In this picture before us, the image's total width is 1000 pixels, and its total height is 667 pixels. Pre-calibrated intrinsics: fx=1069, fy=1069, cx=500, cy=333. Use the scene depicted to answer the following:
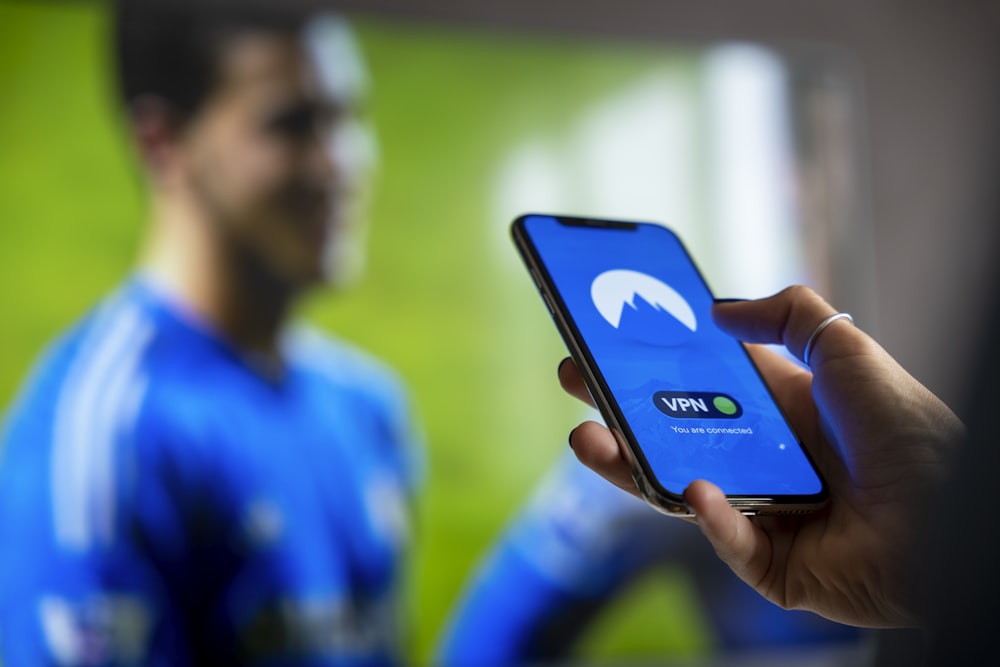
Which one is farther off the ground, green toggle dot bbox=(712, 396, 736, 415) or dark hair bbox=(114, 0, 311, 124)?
dark hair bbox=(114, 0, 311, 124)

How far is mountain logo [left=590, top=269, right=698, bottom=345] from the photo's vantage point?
0.81 m

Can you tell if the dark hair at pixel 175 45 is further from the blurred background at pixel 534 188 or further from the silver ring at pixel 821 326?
the silver ring at pixel 821 326

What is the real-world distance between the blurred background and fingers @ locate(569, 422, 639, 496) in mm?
1272

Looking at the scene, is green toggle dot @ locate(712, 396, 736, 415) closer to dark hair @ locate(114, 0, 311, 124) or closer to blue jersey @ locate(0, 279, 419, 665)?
blue jersey @ locate(0, 279, 419, 665)

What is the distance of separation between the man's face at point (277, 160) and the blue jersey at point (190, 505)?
0.52ft

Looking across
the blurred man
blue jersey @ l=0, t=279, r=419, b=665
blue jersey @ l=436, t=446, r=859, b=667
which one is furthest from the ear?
blue jersey @ l=436, t=446, r=859, b=667

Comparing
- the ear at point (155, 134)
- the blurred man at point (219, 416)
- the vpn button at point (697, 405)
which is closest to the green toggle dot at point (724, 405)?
the vpn button at point (697, 405)

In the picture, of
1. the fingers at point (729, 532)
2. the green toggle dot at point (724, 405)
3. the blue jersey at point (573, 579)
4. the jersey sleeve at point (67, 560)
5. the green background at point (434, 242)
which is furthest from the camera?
the blue jersey at point (573, 579)

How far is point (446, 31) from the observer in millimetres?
2104

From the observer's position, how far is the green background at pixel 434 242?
72.6 inches

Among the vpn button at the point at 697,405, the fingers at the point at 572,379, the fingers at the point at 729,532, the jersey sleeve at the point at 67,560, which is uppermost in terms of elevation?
the fingers at the point at 572,379

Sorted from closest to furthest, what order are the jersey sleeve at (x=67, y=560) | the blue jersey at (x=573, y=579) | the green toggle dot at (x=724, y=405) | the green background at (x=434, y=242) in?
the green toggle dot at (x=724, y=405), the jersey sleeve at (x=67, y=560), the green background at (x=434, y=242), the blue jersey at (x=573, y=579)

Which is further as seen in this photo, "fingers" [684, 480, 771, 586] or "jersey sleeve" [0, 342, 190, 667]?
"jersey sleeve" [0, 342, 190, 667]

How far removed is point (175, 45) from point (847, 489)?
155 cm
